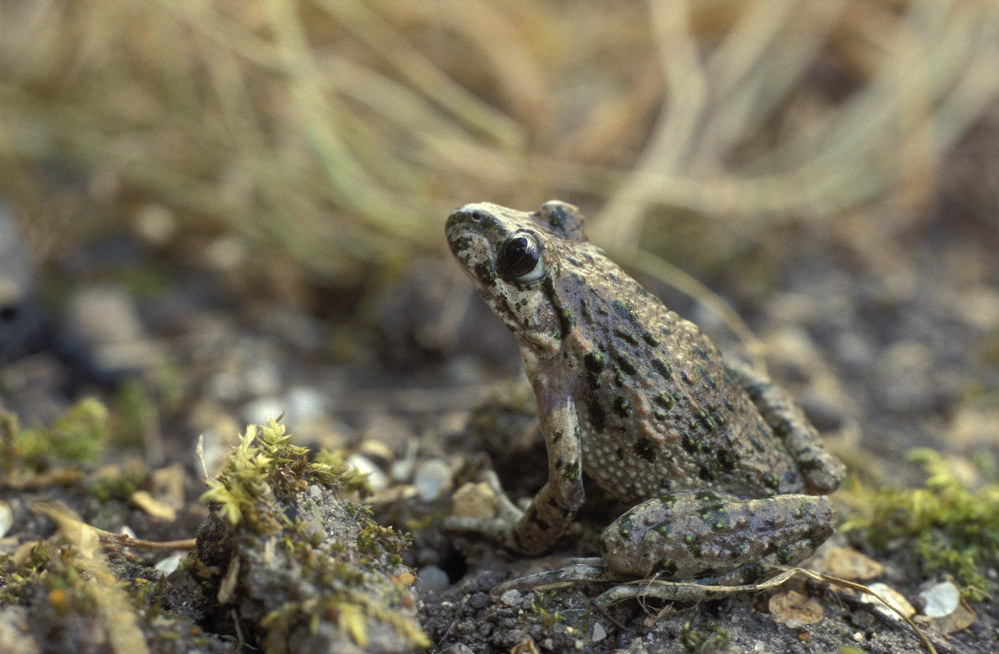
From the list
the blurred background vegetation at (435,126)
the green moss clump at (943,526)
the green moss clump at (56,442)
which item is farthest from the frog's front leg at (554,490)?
the blurred background vegetation at (435,126)

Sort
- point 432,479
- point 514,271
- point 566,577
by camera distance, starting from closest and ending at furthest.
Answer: point 566,577
point 514,271
point 432,479

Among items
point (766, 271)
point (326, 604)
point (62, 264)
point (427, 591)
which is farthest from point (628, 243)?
point (62, 264)

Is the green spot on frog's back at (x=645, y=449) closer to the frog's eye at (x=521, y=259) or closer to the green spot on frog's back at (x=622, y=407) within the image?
the green spot on frog's back at (x=622, y=407)

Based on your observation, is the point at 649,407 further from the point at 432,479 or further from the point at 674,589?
the point at 432,479

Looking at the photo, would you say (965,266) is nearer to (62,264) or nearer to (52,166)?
(62,264)

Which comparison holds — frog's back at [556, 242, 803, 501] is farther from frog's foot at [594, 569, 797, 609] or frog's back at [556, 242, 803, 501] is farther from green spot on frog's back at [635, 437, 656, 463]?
frog's foot at [594, 569, 797, 609]

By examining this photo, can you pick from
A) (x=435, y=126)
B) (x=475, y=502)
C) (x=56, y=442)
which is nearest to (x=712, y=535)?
(x=475, y=502)
